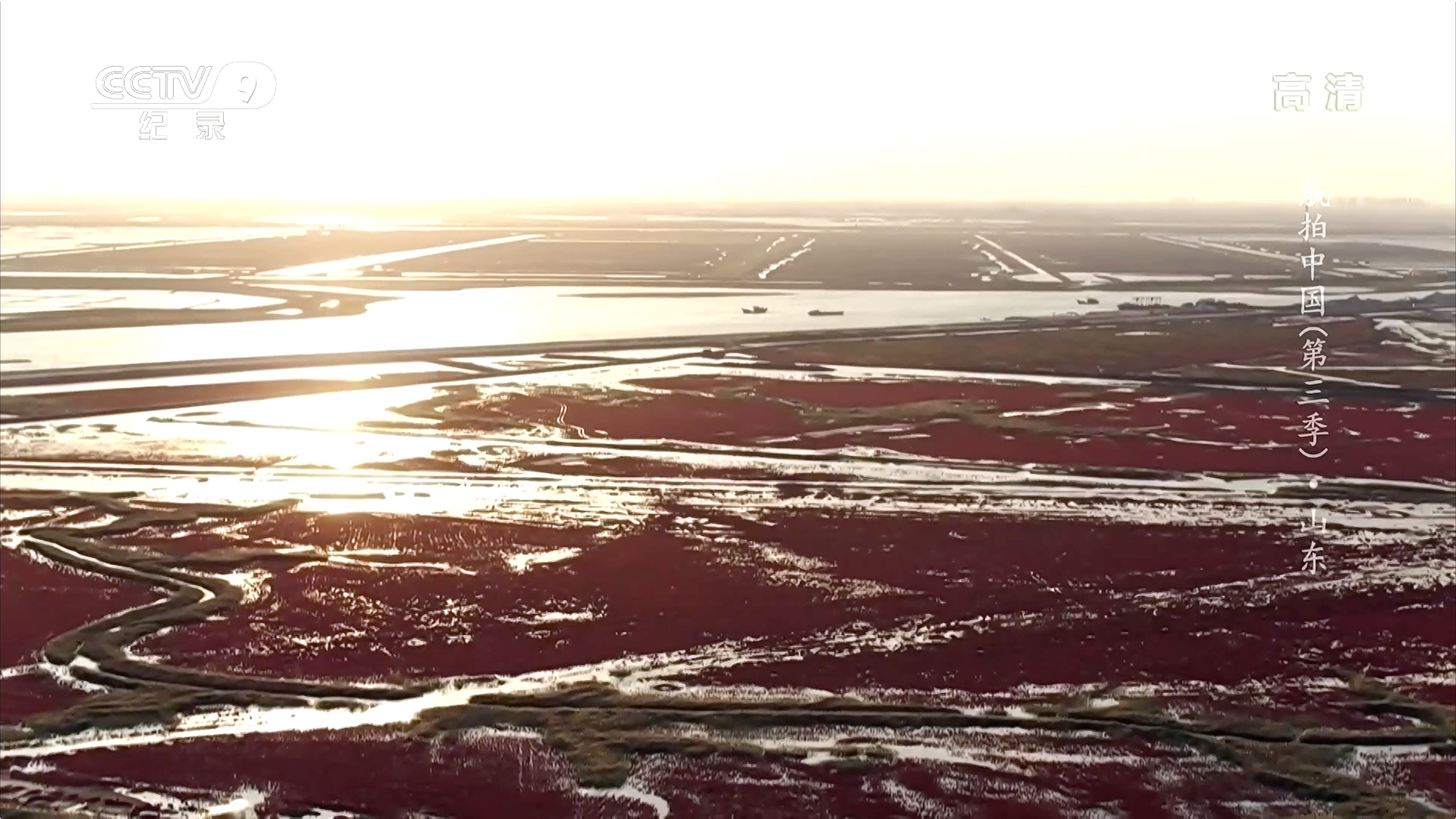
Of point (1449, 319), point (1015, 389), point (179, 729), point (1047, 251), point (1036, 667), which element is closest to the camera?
point (179, 729)

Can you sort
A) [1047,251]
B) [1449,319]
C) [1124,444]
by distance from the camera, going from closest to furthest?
[1124,444] < [1449,319] < [1047,251]

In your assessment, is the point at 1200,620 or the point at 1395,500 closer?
the point at 1200,620

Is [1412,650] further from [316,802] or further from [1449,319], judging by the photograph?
[1449,319]

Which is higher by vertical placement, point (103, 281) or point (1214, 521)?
point (103, 281)

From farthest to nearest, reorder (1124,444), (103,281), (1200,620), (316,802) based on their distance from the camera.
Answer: (103,281) < (1124,444) < (1200,620) < (316,802)

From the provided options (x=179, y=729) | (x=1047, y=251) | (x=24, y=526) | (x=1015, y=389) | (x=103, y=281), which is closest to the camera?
(x=179, y=729)

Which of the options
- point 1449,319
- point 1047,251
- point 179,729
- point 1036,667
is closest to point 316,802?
point 179,729

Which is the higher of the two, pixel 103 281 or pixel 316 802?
pixel 103 281

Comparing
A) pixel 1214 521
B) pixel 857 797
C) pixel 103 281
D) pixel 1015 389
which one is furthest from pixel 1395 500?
pixel 103 281

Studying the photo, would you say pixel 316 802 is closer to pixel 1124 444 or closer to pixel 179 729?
pixel 179 729
